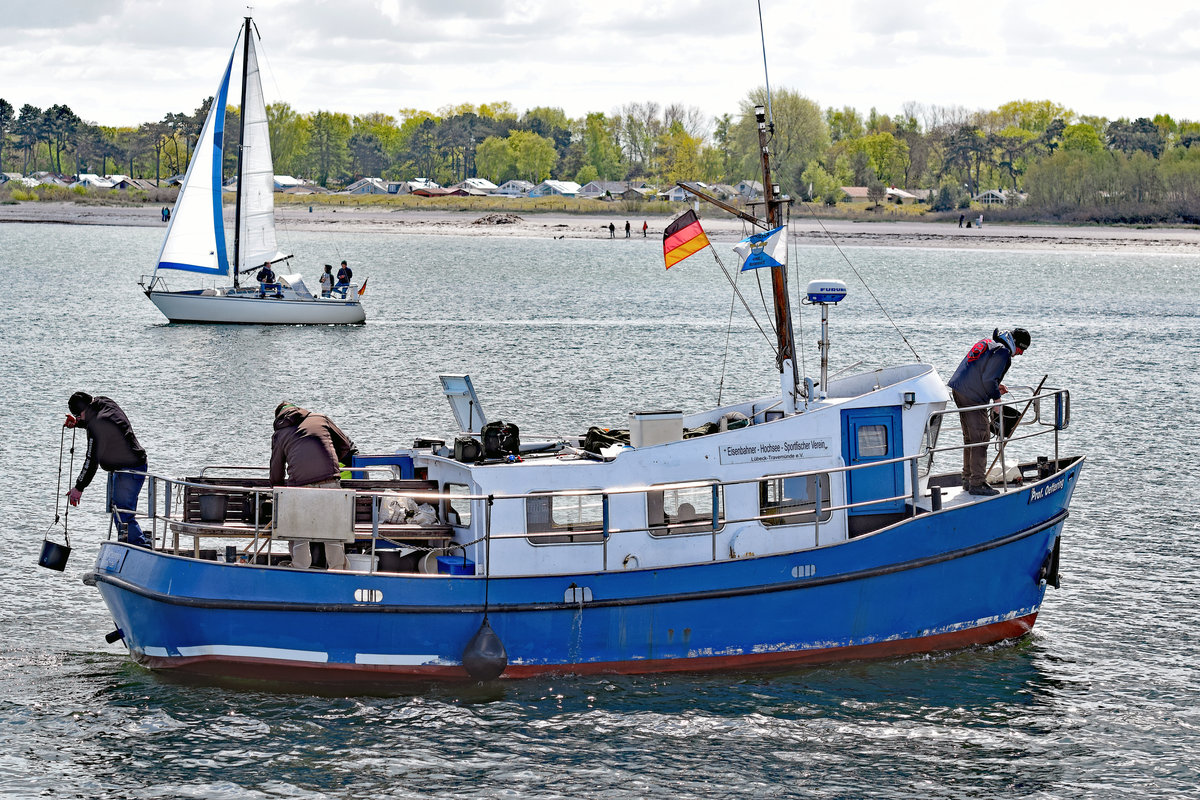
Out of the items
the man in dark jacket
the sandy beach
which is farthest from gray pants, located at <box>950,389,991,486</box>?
the sandy beach

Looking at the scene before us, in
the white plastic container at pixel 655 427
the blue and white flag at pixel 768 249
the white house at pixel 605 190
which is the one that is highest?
the white house at pixel 605 190

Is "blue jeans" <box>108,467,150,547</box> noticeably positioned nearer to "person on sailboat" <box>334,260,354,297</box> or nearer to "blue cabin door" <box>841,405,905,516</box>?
"blue cabin door" <box>841,405,905,516</box>

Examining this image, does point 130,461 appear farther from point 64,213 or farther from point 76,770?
point 64,213

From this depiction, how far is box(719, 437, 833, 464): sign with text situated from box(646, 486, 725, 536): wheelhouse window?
0.47 meters

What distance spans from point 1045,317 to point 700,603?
51.6 m

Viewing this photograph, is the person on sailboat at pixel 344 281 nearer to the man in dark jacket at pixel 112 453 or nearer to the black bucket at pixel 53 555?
the man in dark jacket at pixel 112 453

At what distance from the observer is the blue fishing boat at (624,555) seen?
51.6 ft

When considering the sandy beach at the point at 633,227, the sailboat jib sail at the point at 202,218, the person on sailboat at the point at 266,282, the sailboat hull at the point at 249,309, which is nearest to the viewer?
the sailboat jib sail at the point at 202,218

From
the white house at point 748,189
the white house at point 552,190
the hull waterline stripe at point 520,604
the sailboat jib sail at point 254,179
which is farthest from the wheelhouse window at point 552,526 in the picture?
the white house at point 552,190

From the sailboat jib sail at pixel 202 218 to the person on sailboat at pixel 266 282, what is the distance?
1.49 meters

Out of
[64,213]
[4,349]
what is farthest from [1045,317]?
[64,213]

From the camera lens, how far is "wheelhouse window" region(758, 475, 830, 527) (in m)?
16.6

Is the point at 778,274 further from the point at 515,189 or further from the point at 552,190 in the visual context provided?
the point at 515,189

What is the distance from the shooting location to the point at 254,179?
184ft
